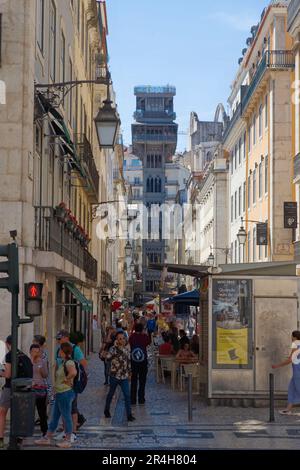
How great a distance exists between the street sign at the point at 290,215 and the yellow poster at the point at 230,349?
20646 mm

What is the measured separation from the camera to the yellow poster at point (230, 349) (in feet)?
59.2

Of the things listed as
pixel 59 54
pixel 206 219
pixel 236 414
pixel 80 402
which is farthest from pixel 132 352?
pixel 206 219

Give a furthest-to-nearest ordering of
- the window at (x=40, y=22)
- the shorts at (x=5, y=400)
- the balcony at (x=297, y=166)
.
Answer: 1. the balcony at (x=297, y=166)
2. the window at (x=40, y=22)
3. the shorts at (x=5, y=400)

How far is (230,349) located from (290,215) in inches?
832

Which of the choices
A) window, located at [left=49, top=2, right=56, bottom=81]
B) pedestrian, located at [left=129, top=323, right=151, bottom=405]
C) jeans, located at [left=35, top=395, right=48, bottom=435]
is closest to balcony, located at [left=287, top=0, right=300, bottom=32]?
window, located at [left=49, top=2, right=56, bottom=81]

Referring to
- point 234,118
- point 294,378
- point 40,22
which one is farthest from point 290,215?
point 294,378

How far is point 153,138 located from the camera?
176 meters

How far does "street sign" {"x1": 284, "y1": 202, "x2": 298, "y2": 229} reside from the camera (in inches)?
1506

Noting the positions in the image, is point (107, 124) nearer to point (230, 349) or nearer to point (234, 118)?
point (230, 349)

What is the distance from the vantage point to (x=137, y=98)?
182 metres

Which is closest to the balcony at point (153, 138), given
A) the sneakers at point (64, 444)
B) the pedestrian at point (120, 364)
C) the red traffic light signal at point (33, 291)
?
the pedestrian at point (120, 364)

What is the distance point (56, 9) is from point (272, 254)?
2251 centimetres

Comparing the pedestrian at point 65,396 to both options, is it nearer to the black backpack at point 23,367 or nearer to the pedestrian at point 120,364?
the black backpack at point 23,367

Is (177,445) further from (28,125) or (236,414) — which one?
(28,125)
